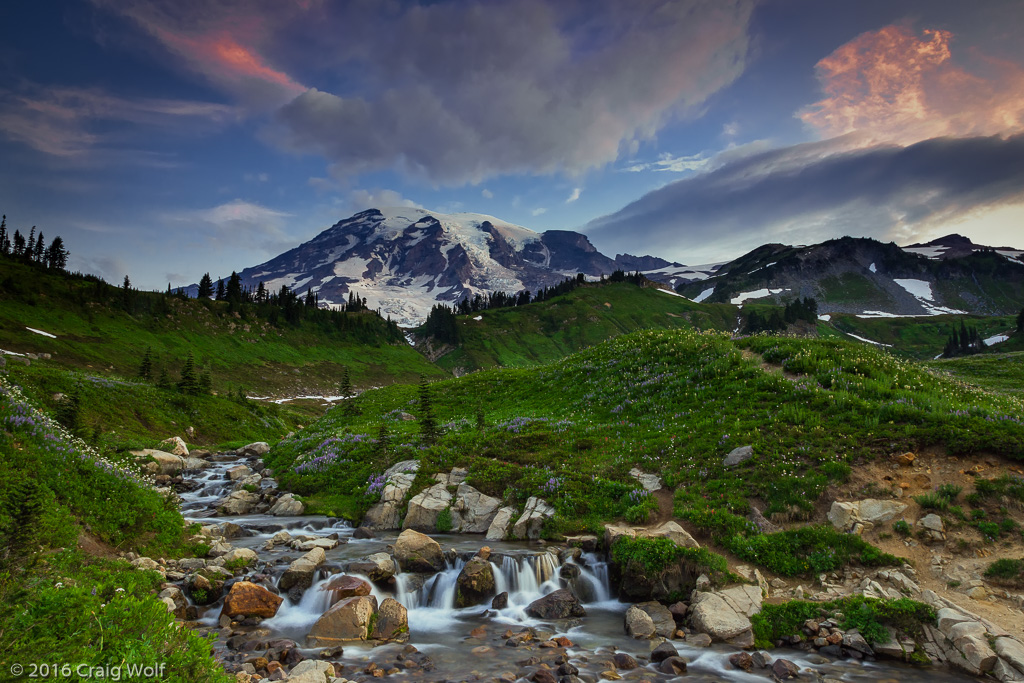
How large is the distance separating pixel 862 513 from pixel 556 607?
30.5 ft

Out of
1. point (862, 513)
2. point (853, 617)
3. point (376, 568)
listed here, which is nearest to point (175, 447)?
point (376, 568)

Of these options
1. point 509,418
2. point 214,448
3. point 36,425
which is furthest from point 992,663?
point 214,448

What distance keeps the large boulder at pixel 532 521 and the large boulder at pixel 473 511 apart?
1396 millimetres

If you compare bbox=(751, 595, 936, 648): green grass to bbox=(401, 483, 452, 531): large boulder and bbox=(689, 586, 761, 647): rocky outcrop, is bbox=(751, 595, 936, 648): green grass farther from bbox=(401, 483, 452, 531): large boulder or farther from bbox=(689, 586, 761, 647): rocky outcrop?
bbox=(401, 483, 452, 531): large boulder

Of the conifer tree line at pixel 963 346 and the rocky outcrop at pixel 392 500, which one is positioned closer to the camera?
the rocky outcrop at pixel 392 500

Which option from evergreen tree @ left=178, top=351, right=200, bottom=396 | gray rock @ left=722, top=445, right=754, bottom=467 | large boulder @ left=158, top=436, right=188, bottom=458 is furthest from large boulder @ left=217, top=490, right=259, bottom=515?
evergreen tree @ left=178, top=351, right=200, bottom=396

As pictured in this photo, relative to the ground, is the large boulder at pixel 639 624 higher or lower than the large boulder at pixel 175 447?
lower

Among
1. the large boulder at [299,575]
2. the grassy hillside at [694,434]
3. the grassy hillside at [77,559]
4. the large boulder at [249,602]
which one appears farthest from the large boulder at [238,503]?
the large boulder at [249,602]

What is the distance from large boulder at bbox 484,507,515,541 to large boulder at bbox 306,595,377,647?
18.8 ft

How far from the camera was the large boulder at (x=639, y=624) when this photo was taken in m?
12.0

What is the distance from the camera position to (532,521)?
17500mm

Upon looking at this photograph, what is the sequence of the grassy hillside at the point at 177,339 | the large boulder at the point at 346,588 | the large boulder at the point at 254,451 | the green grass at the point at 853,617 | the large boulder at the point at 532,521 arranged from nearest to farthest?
the green grass at the point at 853,617 < the large boulder at the point at 346,588 < the large boulder at the point at 532,521 < the large boulder at the point at 254,451 < the grassy hillside at the point at 177,339

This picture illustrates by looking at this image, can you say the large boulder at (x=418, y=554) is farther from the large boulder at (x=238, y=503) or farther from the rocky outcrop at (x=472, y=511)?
the large boulder at (x=238, y=503)

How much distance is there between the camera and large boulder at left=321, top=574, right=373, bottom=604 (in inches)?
521
